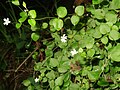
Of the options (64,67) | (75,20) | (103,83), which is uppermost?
(75,20)

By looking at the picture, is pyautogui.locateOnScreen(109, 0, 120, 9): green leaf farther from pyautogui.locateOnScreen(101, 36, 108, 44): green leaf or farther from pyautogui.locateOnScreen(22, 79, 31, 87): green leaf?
pyautogui.locateOnScreen(22, 79, 31, 87): green leaf

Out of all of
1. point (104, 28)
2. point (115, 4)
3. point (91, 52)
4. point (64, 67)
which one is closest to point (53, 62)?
point (64, 67)

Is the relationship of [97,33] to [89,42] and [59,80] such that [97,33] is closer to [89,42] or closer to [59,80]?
[89,42]

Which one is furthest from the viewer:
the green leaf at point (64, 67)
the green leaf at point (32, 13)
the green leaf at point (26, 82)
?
the green leaf at point (26, 82)

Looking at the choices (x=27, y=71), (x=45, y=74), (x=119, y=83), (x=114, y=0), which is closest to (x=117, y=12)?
(x=114, y=0)

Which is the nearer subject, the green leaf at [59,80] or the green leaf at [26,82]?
the green leaf at [59,80]

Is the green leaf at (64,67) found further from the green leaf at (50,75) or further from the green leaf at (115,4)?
the green leaf at (115,4)

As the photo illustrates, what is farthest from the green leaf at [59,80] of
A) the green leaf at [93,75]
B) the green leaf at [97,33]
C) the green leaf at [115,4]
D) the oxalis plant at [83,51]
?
the green leaf at [115,4]

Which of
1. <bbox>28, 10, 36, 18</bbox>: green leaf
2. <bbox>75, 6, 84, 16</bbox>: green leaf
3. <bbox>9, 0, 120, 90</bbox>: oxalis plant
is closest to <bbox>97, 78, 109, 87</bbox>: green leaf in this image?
<bbox>9, 0, 120, 90</bbox>: oxalis plant

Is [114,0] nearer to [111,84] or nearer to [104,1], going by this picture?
[104,1]
